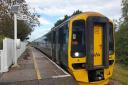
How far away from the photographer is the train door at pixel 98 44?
1405 cm

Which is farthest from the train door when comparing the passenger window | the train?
the passenger window

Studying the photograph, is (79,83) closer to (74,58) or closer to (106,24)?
(74,58)

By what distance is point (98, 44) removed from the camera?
14188 mm

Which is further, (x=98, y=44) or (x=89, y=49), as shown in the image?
(x=98, y=44)

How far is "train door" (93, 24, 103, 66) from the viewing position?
1405 centimetres

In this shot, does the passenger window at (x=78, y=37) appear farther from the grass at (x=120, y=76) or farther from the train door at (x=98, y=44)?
the grass at (x=120, y=76)

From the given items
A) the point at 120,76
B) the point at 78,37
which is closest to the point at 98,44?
the point at 78,37

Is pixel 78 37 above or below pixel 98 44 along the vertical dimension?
above

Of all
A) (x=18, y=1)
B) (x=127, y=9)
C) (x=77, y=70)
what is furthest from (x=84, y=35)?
(x=127, y=9)

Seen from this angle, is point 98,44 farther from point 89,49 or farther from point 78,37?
point 78,37

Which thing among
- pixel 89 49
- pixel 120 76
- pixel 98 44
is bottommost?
pixel 120 76

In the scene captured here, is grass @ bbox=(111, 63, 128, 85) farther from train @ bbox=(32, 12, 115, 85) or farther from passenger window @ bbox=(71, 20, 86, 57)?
passenger window @ bbox=(71, 20, 86, 57)

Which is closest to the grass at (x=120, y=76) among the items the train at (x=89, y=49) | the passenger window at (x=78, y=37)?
the train at (x=89, y=49)

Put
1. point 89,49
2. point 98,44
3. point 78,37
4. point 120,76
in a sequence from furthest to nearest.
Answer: point 120,76, point 78,37, point 98,44, point 89,49
